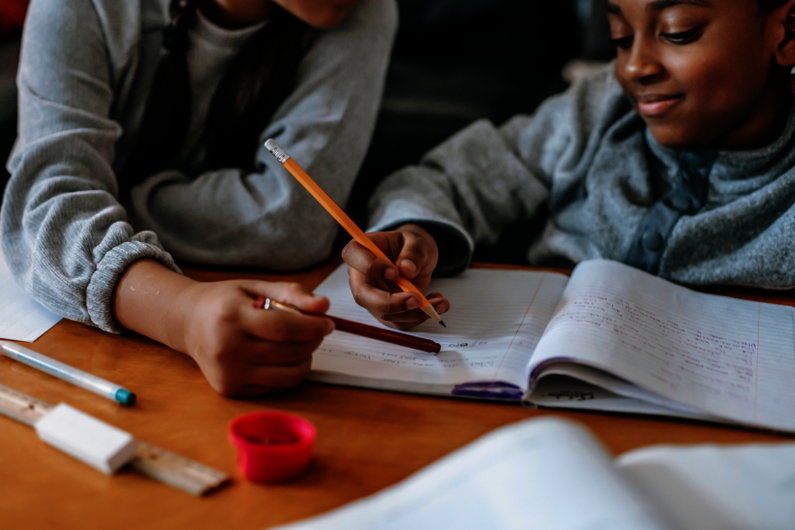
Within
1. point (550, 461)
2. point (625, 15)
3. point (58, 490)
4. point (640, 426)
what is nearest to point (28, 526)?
point (58, 490)

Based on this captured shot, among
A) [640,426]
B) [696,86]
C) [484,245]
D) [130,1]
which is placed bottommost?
[484,245]

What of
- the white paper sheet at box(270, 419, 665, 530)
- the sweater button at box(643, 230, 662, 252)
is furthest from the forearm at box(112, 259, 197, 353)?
the sweater button at box(643, 230, 662, 252)

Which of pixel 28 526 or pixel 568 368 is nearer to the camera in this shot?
pixel 28 526

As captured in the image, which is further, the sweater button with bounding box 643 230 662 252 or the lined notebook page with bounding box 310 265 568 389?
the sweater button with bounding box 643 230 662 252

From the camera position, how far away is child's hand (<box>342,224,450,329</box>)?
551 mm

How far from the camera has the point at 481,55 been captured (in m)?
1.42

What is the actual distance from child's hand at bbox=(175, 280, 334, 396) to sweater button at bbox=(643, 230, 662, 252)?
17.5 inches

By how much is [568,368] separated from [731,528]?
0.54 ft

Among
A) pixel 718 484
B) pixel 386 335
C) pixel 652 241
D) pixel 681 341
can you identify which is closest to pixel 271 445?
pixel 386 335

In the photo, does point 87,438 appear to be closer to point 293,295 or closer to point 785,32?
point 293,295

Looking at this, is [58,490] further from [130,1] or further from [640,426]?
[130,1]

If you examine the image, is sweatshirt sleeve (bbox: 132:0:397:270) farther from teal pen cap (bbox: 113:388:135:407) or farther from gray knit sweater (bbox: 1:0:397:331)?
teal pen cap (bbox: 113:388:135:407)

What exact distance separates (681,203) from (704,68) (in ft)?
0.55

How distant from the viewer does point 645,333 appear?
520 millimetres
